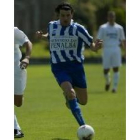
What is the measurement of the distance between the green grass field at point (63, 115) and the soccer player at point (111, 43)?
25.8 inches

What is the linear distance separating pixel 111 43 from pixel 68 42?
1015 centimetres

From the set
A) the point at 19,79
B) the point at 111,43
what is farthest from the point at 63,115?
the point at 111,43

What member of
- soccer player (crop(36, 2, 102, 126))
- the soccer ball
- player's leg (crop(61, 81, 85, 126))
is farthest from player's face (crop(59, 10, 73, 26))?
the soccer ball

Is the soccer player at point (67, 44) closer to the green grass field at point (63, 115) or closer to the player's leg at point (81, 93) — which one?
the player's leg at point (81, 93)

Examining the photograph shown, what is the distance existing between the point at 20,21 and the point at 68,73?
4192 centimetres

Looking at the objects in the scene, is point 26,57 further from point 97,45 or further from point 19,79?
point 97,45

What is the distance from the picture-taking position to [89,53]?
46562mm

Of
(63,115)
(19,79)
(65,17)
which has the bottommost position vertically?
(63,115)

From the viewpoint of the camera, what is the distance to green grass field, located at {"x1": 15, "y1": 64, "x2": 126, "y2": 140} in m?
10.8

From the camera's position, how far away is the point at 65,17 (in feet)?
34.7

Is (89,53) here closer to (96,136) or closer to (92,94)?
(92,94)
